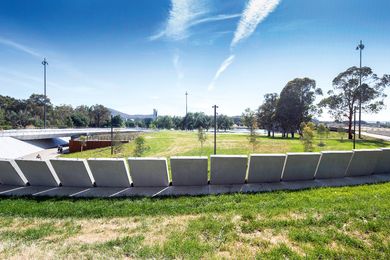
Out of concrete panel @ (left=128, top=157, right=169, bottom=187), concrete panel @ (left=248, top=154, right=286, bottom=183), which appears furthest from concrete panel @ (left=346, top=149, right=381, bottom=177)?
concrete panel @ (left=128, top=157, right=169, bottom=187)

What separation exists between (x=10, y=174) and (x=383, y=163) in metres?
11.5

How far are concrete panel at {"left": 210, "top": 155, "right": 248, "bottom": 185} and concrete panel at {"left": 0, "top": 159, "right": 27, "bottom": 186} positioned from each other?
535 cm

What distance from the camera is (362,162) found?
23.4 feet

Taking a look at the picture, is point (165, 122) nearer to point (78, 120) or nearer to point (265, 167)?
point (78, 120)

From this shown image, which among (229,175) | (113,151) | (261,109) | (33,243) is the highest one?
(261,109)

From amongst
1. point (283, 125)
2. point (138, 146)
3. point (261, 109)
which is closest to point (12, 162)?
point (138, 146)

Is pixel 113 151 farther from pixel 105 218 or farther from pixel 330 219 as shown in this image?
pixel 330 219

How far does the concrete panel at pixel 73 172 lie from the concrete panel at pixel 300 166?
5475 millimetres

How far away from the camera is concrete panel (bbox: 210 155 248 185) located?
6094 mm

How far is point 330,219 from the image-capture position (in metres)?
4.03

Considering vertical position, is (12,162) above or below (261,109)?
below

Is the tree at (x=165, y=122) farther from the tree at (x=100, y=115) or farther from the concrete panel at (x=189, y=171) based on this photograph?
the concrete panel at (x=189, y=171)

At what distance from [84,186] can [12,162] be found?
202cm

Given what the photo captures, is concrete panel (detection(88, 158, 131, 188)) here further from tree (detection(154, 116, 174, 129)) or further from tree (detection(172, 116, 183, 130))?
tree (detection(154, 116, 174, 129))
